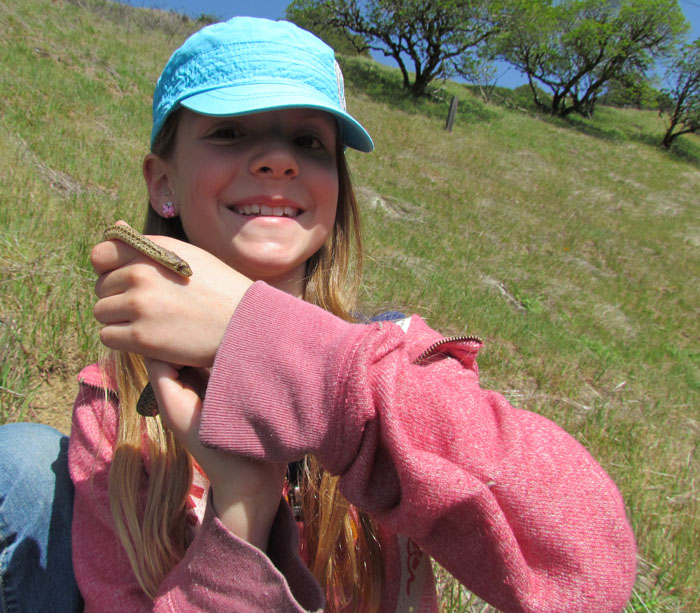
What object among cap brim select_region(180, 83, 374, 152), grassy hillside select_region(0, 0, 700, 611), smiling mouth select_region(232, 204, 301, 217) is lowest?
grassy hillside select_region(0, 0, 700, 611)

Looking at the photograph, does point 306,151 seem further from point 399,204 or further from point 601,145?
point 601,145

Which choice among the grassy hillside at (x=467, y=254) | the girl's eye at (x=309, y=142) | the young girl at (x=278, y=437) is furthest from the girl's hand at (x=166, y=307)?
the grassy hillside at (x=467, y=254)

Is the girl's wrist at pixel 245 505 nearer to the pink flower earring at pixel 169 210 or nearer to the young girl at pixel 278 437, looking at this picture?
the young girl at pixel 278 437

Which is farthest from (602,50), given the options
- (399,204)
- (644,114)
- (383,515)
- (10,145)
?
(383,515)

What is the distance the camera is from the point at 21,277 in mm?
2898

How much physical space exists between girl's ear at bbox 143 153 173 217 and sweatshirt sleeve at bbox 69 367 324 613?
75 cm

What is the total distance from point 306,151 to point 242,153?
217 mm

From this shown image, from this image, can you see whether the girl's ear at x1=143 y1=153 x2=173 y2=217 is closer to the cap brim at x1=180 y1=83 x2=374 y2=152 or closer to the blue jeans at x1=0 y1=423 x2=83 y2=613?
the cap brim at x1=180 y1=83 x2=374 y2=152

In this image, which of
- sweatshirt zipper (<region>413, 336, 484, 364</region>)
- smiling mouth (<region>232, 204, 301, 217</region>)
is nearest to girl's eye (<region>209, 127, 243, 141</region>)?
smiling mouth (<region>232, 204, 301, 217</region>)

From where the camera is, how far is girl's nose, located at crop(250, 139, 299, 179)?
138cm

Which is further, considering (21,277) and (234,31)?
(21,277)

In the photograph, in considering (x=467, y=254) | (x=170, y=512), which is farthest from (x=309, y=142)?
(x=467, y=254)

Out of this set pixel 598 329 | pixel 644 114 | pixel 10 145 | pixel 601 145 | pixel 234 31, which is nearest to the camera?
pixel 234 31

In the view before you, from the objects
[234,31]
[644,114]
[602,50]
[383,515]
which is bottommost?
[383,515]
